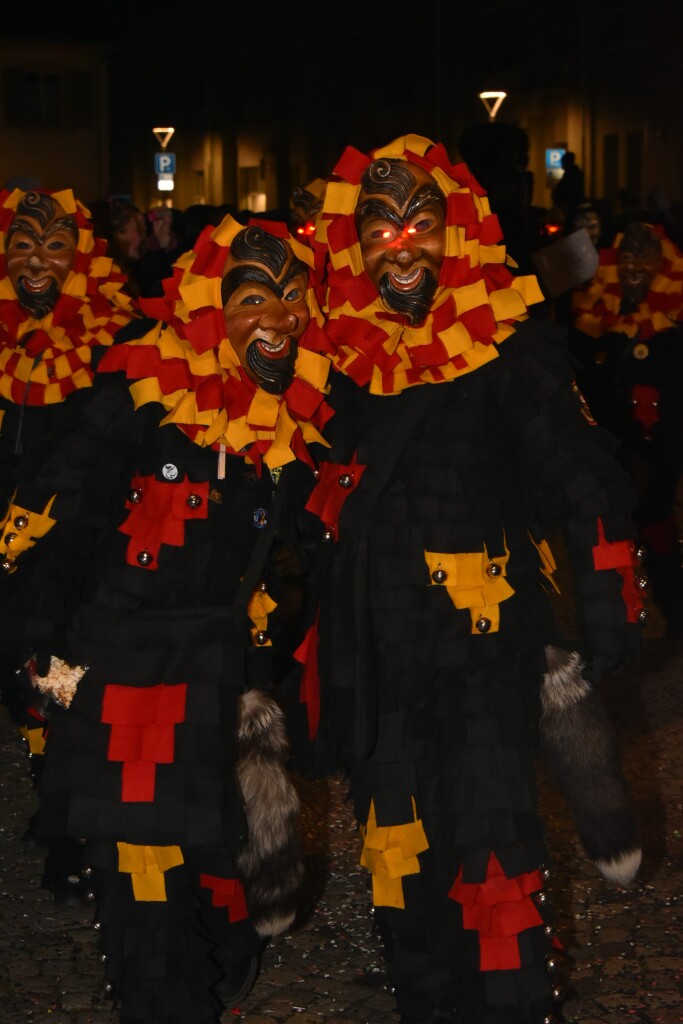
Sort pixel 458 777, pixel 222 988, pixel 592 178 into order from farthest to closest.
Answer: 1. pixel 592 178
2. pixel 222 988
3. pixel 458 777

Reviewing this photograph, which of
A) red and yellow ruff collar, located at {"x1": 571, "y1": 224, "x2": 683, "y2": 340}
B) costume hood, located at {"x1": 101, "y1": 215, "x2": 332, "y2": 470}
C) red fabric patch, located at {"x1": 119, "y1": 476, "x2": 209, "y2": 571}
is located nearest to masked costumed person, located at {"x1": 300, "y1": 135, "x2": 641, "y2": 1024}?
costume hood, located at {"x1": 101, "y1": 215, "x2": 332, "y2": 470}

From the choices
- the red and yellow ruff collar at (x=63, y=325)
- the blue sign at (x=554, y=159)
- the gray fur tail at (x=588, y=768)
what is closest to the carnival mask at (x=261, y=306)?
the gray fur tail at (x=588, y=768)

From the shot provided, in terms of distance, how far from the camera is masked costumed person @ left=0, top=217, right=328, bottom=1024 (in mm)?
4406

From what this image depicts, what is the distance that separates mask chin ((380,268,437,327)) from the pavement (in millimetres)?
1885

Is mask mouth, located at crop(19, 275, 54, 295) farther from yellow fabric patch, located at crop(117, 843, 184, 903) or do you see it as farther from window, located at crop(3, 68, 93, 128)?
window, located at crop(3, 68, 93, 128)

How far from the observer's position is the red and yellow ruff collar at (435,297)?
14.5 ft

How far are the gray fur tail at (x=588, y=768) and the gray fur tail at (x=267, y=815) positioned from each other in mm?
705

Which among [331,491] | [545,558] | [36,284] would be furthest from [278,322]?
[36,284]

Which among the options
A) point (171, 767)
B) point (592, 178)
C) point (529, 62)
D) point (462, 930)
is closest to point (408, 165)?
point (171, 767)

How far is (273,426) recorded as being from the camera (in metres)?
4.42

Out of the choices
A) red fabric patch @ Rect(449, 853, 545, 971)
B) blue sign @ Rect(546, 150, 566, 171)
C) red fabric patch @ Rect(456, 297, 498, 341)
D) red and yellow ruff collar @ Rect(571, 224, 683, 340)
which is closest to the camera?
red fabric patch @ Rect(449, 853, 545, 971)

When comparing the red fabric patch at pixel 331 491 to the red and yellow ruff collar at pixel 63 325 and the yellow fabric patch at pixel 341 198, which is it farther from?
the red and yellow ruff collar at pixel 63 325

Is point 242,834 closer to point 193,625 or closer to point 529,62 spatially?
point 193,625

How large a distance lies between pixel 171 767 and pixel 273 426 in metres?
0.90
